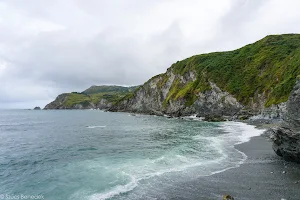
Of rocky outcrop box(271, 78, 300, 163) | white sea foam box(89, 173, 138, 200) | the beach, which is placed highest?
rocky outcrop box(271, 78, 300, 163)

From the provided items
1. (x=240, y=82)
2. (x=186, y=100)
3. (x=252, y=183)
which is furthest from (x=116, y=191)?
(x=186, y=100)

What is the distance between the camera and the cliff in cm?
9712

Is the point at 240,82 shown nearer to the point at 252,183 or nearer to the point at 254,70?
the point at 254,70

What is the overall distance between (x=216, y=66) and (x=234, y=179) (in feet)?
405

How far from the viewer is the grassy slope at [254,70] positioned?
318 feet

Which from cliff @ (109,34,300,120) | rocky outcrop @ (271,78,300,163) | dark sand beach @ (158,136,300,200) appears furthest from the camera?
cliff @ (109,34,300,120)

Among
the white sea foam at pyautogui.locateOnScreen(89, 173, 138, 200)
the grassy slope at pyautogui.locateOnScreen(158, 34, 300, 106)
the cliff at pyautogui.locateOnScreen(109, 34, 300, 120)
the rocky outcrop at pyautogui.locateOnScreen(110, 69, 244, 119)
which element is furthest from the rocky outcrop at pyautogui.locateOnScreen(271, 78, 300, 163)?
the rocky outcrop at pyautogui.locateOnScreen(110, 69, 244, 119)

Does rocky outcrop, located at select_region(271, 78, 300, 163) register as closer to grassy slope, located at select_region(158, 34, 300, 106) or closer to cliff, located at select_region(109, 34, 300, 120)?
cliff, located at select_region(109, 34, 300, 120)

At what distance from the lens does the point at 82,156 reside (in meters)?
37.1

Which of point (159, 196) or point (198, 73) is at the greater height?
point (198, 73)

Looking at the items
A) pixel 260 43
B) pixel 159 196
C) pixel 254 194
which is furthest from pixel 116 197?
pixel 260 43

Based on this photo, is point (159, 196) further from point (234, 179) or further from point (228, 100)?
point (228, 100)

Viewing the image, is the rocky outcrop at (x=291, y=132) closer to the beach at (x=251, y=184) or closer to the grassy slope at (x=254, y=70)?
the beach at (x=251, y=184)

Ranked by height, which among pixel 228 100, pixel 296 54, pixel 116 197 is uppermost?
pixel 296 54
